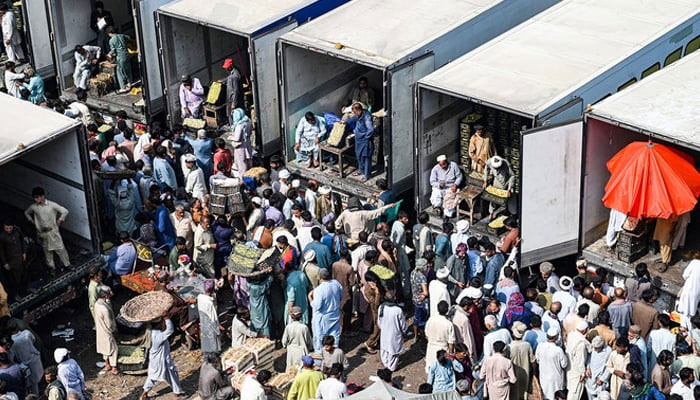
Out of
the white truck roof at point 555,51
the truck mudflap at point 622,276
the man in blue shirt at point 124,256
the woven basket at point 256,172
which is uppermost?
the white truck roof at point 555,51

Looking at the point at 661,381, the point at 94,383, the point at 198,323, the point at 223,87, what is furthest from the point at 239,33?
the point at 661,381

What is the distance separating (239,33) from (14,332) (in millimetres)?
6053

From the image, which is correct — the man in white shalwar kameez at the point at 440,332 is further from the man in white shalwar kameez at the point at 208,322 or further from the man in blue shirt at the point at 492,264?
the man in white shalwar kameez at the point at 208,322

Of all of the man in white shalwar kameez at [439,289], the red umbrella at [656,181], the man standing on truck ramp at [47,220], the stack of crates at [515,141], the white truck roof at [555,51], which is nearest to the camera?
the man in white shalwar kameez at [439,289]

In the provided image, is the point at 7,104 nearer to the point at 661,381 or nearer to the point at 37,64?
the point at 37,64

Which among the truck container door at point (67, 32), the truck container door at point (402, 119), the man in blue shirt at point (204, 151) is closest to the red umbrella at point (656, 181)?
the truck container door at point (402, 119)

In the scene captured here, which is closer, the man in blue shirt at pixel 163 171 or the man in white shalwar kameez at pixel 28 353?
the man in white shalwar kameez at pixel 28 353

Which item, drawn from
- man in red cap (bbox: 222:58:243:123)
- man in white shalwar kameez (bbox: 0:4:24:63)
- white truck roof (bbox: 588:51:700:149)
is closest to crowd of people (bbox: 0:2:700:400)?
man in red cap (bbox: 222:58:243:123)

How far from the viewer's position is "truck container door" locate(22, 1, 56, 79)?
789 inches

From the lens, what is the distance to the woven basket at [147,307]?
13250 millimetres

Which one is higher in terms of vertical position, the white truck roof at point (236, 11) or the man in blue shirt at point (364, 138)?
the white truck roof at point (236, 11)

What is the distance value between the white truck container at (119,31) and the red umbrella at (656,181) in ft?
27.8

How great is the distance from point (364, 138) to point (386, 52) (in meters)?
1.54

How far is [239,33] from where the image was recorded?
16672 mm
